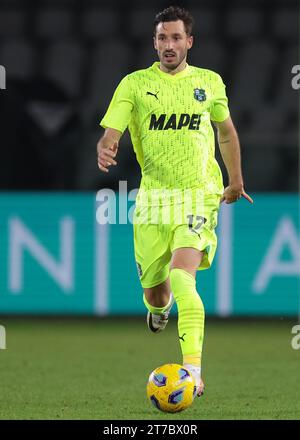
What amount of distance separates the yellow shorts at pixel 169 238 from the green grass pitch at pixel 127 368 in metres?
0.64

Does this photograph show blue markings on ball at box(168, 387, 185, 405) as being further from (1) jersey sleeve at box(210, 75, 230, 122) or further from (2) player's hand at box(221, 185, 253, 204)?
(1) jersey sleeve at box(210, 75, 230, 122)

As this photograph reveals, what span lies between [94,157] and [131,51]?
80.2 inches

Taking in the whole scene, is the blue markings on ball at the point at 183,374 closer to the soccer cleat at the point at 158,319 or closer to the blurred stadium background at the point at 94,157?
the soccer cleat at the point at 158,319

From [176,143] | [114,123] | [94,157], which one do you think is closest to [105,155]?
[114,123]

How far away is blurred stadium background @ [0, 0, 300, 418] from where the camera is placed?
1000cm

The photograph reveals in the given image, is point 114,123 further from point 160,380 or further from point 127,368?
point 127,368

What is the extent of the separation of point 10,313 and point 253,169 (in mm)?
2751

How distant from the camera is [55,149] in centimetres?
1103

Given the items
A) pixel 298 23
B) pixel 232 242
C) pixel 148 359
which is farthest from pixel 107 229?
pixel 298 23

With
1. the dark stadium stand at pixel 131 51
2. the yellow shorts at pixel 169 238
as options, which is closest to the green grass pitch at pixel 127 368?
the yellow shorts at pixel 169 238

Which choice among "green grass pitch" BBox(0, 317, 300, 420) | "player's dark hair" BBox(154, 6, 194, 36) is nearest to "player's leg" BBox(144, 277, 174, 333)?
"green grass pitch" BBox(0, 317, 300, 420)

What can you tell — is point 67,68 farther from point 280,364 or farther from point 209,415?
point 209,415

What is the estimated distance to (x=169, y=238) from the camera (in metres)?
5.54

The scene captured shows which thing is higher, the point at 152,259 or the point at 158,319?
the point at 152,259
